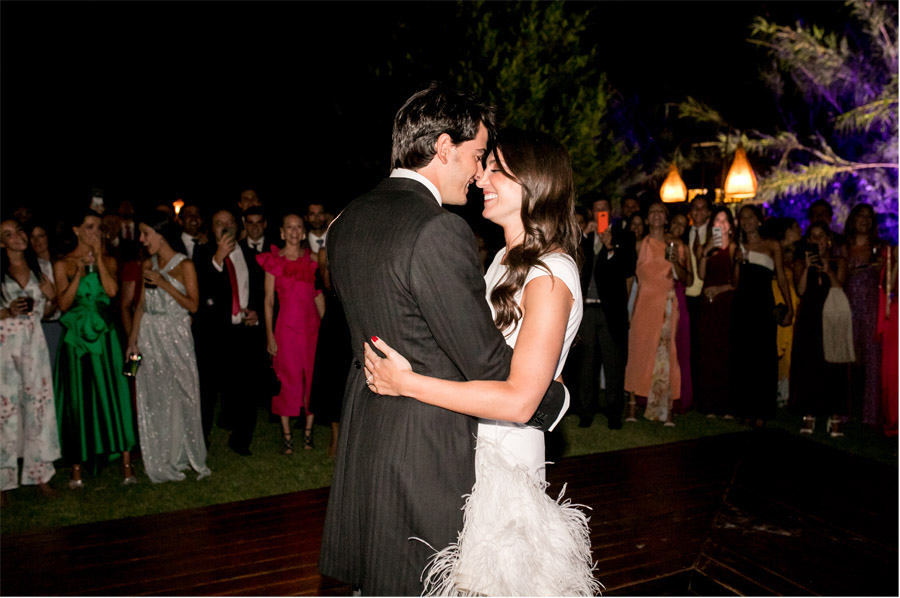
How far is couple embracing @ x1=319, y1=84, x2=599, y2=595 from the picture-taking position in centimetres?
148

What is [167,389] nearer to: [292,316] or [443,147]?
[292,316]

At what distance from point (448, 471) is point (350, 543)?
32 centimetres

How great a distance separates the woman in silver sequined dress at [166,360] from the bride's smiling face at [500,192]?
326 centimetres

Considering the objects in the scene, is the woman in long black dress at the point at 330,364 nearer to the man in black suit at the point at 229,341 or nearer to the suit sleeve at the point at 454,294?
the man in black suit at the point at 229,341

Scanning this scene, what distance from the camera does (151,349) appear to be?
4598 millimetres

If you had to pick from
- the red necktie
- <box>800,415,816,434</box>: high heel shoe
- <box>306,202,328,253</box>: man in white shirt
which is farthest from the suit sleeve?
<box>800,415,816,434</box>: high heel shoe

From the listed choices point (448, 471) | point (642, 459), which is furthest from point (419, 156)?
point (642, 459)

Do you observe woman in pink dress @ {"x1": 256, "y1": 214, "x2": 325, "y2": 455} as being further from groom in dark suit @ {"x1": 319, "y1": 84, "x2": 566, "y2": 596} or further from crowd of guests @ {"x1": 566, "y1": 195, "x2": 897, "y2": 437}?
groom in dark suit @ {"x1": 319, "y1": 84, "x2": 566, "y2": 596}

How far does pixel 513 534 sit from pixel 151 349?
12.1 ft

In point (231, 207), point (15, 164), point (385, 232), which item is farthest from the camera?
point (231, 207)

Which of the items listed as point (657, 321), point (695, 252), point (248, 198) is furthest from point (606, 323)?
point (248, 198)

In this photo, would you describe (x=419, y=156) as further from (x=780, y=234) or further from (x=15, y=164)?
(x=15, y=164)

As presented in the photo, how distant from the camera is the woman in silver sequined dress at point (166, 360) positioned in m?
4.58

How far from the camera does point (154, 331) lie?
15.1ft
